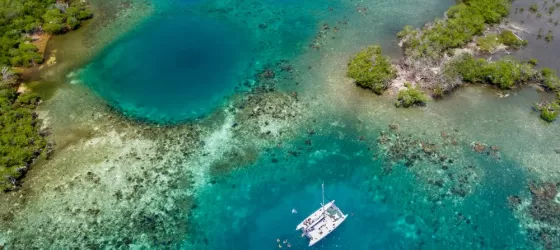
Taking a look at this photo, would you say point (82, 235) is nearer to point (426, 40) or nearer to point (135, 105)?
point (135, 105)

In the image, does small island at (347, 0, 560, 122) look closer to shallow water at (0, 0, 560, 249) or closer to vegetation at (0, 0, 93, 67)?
shallow water at (0, 0, 560, 249)

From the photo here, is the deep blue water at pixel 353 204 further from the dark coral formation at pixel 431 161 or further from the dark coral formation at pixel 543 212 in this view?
the dark coral formation at pixel 543 212

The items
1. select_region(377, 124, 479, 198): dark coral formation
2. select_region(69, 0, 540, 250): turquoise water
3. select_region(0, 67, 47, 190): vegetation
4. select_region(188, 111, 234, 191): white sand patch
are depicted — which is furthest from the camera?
select_region(188, 111, 234, 191): white sand patch

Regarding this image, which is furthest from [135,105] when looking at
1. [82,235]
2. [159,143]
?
[82,235]

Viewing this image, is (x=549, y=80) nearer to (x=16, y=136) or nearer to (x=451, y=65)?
(x=451, y=65)

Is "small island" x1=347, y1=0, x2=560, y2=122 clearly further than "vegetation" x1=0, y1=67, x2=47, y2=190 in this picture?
Yes

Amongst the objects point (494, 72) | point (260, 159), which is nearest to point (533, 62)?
point (494, 72)

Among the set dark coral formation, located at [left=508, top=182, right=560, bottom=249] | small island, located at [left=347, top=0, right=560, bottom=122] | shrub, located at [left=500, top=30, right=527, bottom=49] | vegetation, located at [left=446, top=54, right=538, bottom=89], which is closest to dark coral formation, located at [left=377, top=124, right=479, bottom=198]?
dark coral formation, located at [left=508, top=182, right=560, bottom=249]
